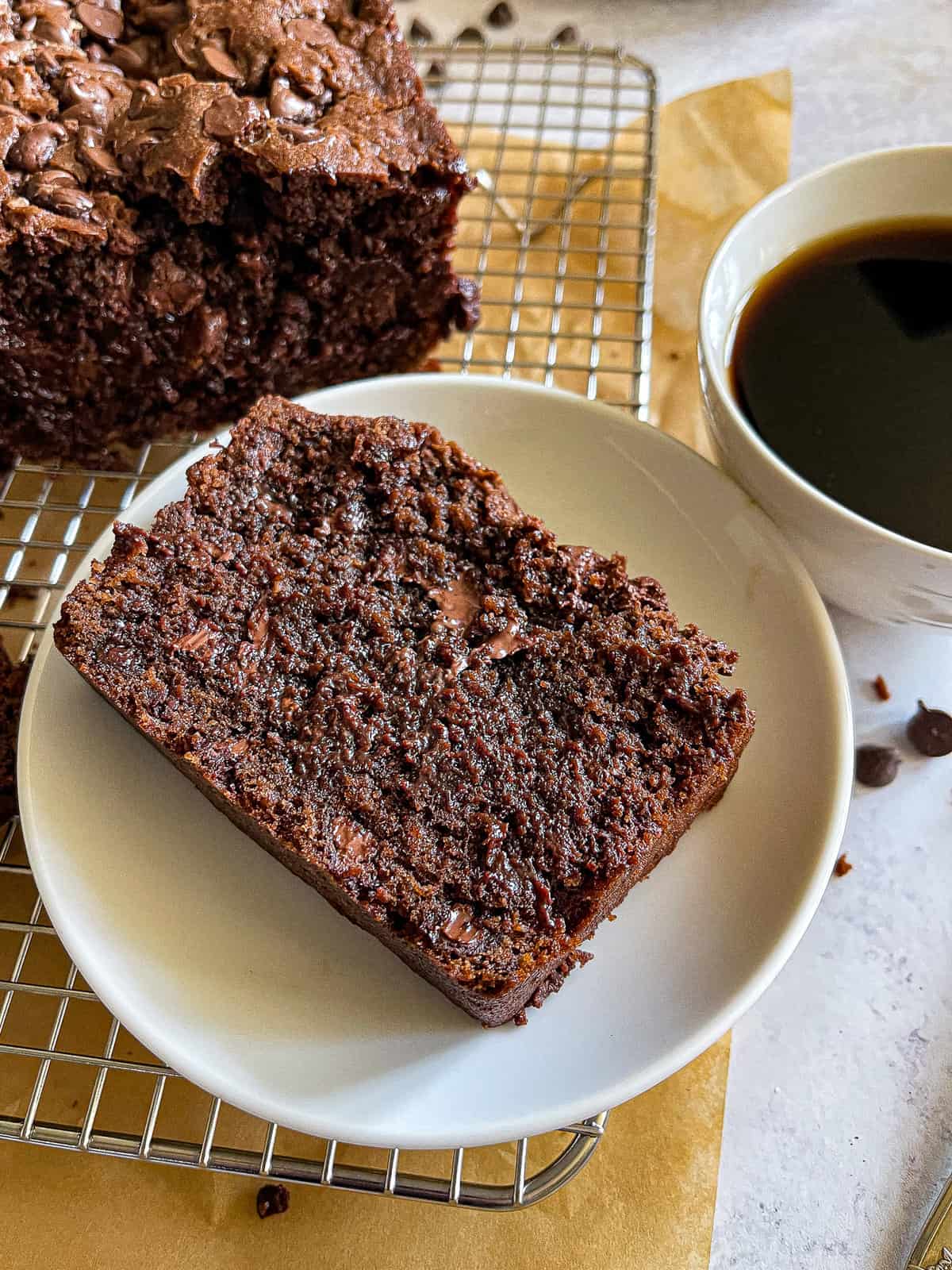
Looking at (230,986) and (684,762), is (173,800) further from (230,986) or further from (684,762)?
(684,762)

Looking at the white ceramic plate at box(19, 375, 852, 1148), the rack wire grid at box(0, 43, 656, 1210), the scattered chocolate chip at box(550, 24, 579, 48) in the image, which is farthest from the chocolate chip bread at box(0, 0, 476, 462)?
the scattered chocolate chip at box(550, 24, 579, 48)

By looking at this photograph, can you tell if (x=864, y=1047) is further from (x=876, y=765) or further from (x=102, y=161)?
(x=102, y=161)

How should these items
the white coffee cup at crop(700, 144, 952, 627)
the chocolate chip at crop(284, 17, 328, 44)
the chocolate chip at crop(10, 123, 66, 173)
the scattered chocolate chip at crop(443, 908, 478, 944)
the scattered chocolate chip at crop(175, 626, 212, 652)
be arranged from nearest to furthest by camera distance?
the scattered chocolate chip at crop(443, 908, 478, 944) → the scattered chocolate chip at crop(175, 626, 212, 652) → the white coffee cup at crop(700, 144, 952, 627) → the chocolate chip at crop(10, 123, 66, 173) → the chocolate chip at crop(284, 17, 328, 44)

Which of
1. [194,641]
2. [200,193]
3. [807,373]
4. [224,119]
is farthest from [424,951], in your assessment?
[224,119]

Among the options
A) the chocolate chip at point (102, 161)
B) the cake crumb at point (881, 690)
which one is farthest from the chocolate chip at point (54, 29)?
the cake crumb at point (881, 690)

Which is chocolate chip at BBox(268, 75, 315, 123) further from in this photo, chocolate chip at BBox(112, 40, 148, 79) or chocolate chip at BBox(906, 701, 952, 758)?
chocolate chip at BBox(906, 701, 952, 758)

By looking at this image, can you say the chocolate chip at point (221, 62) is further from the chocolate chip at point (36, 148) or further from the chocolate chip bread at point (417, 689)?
the chocolate chip bread at point (417, 689)
